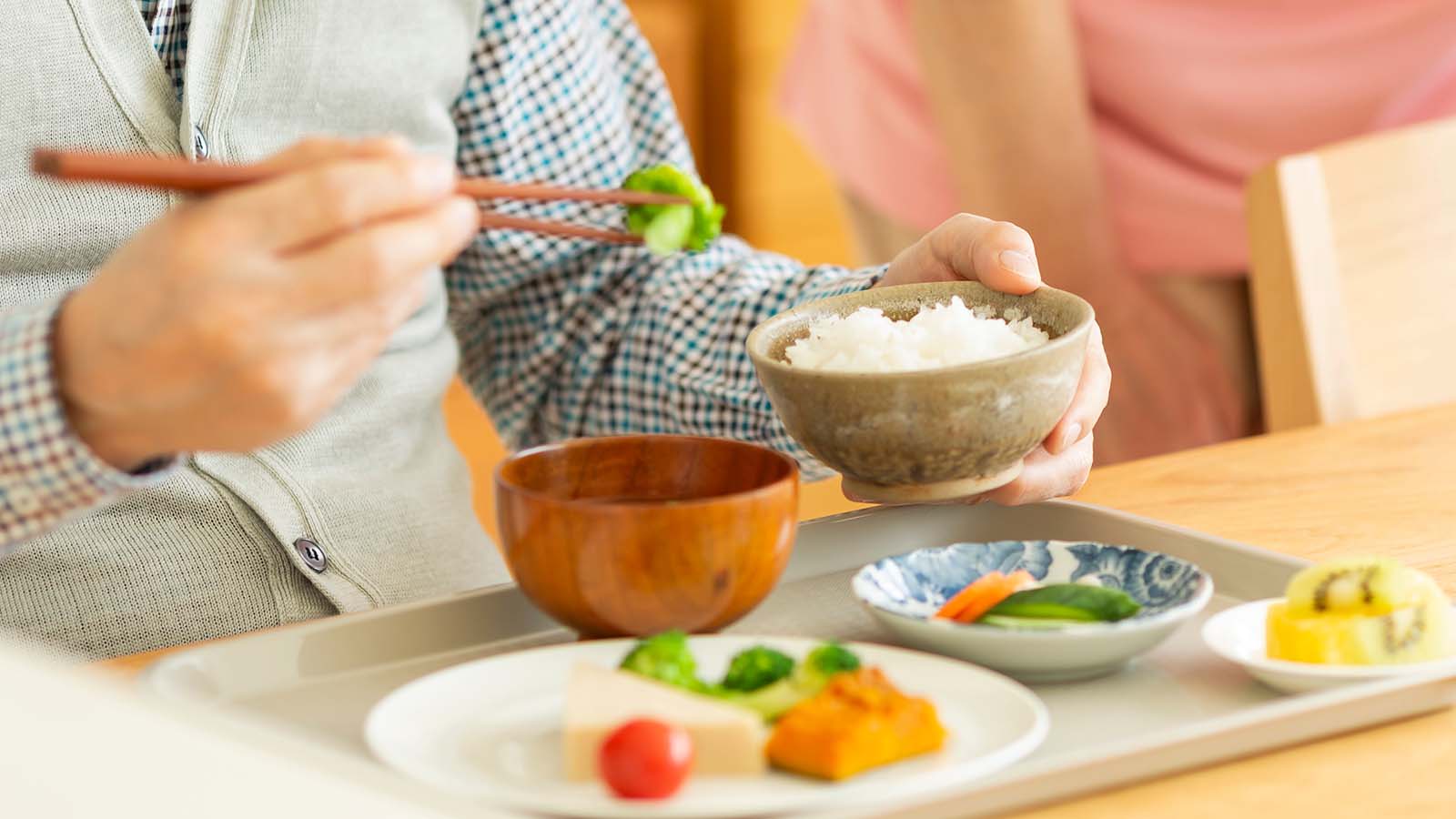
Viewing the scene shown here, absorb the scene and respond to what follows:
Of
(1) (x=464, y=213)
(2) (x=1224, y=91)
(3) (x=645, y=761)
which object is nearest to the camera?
(3) (x=645, y=761)

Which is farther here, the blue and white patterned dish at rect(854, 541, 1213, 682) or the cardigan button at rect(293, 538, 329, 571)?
the cardigan button at rect(293, 538, 329, 571)

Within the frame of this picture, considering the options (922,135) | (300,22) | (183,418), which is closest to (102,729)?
(183,418)

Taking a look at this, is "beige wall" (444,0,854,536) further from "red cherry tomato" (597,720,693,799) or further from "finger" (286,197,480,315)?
"red cherry tomato" (597,720,693,799)

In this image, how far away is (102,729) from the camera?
0.40 m

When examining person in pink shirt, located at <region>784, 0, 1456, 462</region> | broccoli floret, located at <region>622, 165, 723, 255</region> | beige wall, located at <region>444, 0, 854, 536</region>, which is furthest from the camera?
beige wall, located at <region>444, 0, 854, 536</region>

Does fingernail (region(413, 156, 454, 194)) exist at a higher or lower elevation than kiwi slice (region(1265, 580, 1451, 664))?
higher

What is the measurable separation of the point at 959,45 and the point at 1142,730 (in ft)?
3.88

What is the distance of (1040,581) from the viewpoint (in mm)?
856

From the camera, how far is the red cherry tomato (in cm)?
59

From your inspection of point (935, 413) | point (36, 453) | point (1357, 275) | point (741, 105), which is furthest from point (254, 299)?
point (741, 105)

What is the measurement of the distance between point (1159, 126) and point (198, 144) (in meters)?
1.22

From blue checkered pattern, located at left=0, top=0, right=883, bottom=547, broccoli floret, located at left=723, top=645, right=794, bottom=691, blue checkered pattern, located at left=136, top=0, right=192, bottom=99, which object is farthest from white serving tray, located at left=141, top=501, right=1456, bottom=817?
blue checkered pattern, located at left=136, top=0, right=192, bottom=99

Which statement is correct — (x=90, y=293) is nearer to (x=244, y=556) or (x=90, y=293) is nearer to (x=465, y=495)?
(x=244, y=556)

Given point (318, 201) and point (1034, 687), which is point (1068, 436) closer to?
point (1034, 687)
